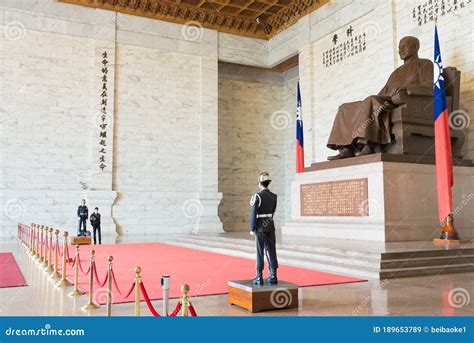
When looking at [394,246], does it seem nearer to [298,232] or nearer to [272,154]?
[298,232]

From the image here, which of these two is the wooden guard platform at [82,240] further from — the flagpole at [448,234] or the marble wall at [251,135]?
the flagpole at [448,234]

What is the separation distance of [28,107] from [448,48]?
9.04m

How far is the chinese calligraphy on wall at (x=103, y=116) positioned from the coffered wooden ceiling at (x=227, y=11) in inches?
59.7

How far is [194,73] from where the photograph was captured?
12797 mm

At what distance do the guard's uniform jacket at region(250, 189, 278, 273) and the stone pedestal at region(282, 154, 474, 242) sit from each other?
10.4 ft

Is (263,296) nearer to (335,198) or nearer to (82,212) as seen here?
(335,198)

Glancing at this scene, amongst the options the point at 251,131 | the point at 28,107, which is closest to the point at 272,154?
the point at 251,131

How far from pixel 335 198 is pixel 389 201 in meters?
1.05

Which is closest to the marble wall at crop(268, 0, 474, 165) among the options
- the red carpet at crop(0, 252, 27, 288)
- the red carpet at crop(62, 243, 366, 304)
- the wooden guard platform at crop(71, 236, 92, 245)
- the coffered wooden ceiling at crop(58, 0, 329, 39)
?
the coffered wooden ceiling at crop(58, 0, 329, 39)

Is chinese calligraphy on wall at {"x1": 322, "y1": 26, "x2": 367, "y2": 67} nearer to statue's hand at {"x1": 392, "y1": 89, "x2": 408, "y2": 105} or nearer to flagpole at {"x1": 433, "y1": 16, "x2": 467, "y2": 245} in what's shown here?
statue's hand at {"x1": 392, "y1": 89, "x2": 408, "y2": 105}

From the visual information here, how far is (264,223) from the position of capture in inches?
135

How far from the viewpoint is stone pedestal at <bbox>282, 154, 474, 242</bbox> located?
6297 millimetres

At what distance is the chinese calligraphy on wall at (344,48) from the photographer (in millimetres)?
10653

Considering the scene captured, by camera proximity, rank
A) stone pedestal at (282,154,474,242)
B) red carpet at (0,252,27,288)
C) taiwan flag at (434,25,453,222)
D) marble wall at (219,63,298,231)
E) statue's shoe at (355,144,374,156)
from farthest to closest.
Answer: marble wall at (219,63,298,231) < statue's shoe at (355,144,374,156) < stone pedestal at (282,154,474,242) < taiwan flag at (434,25,453,222) < red carpet at (0,252,27,288)
